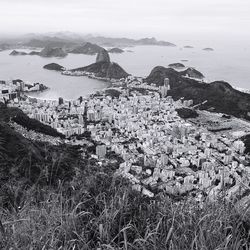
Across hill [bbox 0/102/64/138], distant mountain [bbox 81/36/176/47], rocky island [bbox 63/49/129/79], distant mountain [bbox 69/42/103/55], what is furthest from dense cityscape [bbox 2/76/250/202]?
distant mountain [bbox 81/36/176/47]

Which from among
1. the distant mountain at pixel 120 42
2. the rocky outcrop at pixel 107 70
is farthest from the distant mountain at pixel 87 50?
the distant mountain at pixel 120 42

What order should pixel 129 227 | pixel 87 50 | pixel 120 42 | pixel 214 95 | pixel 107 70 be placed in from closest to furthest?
1. pixel 129 227
2. pixel 214 95
3. pixel 107 70
4. pixel 87 50
5. pixel 120 42

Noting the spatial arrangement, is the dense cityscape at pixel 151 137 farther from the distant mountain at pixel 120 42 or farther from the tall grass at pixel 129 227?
the distant mountain at pixel 120 42

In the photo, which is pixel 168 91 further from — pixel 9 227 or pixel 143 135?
pixel 9 227

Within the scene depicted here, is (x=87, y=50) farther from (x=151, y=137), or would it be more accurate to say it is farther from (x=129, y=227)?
(x=129, y=227)

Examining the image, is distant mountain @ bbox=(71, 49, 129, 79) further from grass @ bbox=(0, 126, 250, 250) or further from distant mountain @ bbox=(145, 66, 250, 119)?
grass @ bbox=(0, 126, 250, 250)

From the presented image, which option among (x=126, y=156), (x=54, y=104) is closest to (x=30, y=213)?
(x=126, y=156)

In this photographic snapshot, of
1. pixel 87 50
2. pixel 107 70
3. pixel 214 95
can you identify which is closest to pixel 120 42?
pixel 87 50
